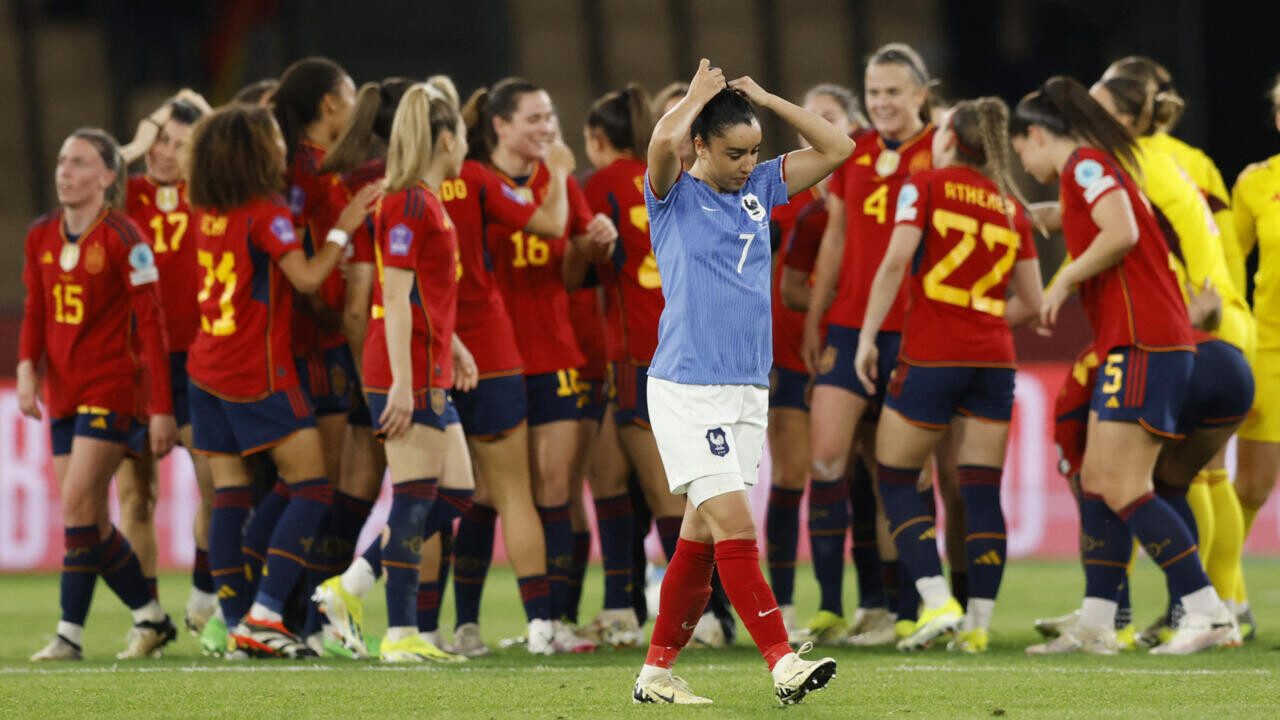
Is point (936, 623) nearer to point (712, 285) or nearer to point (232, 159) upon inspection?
point (712, 285)

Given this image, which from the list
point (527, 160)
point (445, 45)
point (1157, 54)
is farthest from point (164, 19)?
point (527, 160)

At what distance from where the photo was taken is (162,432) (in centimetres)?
698

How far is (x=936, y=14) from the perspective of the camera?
49.1 feet

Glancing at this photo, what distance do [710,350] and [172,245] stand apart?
369 cm

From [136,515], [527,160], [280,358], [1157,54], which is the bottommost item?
[136,515]

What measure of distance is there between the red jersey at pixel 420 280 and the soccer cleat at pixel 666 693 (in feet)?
5.94

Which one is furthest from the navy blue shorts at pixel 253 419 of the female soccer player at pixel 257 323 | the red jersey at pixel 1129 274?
the red jersey at pixel 1129 274

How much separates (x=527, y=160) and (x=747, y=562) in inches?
110

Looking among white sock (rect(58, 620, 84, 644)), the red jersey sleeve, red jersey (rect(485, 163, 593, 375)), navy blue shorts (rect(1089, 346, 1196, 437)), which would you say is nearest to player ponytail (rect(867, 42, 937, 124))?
red jersey (rect(485, 163, 593, 375))

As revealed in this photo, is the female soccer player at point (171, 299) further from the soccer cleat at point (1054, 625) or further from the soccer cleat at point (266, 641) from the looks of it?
the soccer cleat at point (1054, 625)

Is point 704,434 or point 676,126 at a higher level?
point 676,126

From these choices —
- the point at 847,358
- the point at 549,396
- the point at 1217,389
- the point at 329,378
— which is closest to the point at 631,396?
the point at 549,396

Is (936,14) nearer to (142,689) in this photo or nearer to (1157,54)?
(1157,54)

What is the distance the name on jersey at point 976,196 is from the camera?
21.9 feet
